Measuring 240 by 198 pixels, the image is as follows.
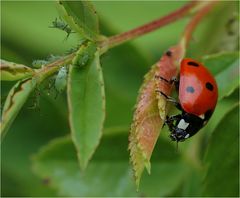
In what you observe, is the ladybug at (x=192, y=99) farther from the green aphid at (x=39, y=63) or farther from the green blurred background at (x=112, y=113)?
the green aphid at (x=39, y=63)

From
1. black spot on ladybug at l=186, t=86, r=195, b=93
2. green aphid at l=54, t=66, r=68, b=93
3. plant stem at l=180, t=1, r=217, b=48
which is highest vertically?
green aphid at l=54, t=66, r=68, b=93

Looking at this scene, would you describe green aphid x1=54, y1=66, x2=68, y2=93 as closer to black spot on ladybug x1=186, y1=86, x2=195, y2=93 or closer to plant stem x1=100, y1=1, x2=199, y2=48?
plant stem x1=100, y1=1, x2=199, y2=48

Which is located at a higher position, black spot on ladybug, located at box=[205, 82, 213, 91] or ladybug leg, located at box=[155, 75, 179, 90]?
ladybug leg, located at box=[155, 75, 179, 90]

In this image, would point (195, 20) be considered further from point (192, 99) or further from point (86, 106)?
point (86, 106)

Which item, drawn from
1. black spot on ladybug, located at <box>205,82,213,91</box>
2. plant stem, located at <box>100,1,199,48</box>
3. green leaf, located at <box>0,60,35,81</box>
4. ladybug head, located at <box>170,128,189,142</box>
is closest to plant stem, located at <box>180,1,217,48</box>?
plant stem, located at <box>100,1,199,48</box>

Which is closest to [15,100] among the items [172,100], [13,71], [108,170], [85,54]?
[13,71]
